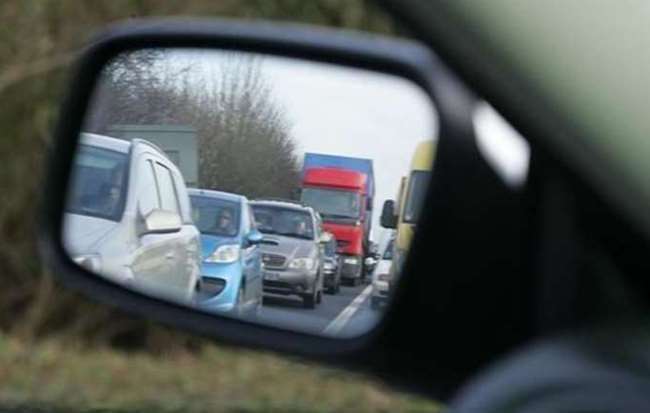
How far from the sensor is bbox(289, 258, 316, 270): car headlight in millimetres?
2113

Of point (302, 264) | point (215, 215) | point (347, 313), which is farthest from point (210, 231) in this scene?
point (347, 313)

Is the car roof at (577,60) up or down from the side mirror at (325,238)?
up

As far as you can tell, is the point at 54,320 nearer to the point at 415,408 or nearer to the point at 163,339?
the point at 163,339

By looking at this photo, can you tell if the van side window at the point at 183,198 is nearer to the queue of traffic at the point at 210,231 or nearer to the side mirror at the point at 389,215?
the queue of traffic at the point at 210,231

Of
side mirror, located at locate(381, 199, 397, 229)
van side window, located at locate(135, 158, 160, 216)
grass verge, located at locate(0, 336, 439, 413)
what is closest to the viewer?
side mirror, located at locate(381, 199, 397, 229)

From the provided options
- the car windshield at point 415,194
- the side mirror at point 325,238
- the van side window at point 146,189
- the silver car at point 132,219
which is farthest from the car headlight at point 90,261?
the car windshield at point 415,194

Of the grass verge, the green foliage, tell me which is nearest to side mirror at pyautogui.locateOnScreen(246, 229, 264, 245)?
the grass verge

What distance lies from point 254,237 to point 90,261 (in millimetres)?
465

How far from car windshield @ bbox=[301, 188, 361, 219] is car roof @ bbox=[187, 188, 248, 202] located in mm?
142

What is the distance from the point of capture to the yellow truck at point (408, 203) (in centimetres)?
183

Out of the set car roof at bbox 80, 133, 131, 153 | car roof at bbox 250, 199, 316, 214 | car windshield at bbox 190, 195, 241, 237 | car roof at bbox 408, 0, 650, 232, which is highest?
car roof at bbox 408, 0, 650, 232

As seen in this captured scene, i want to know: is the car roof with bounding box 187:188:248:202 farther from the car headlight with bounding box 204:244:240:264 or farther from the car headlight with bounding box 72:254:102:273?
the car headlight with bounding box 72:254:102:273

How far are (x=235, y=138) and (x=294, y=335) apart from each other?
452mm

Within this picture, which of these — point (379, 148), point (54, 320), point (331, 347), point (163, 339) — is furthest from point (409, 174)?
point (54, 320)
